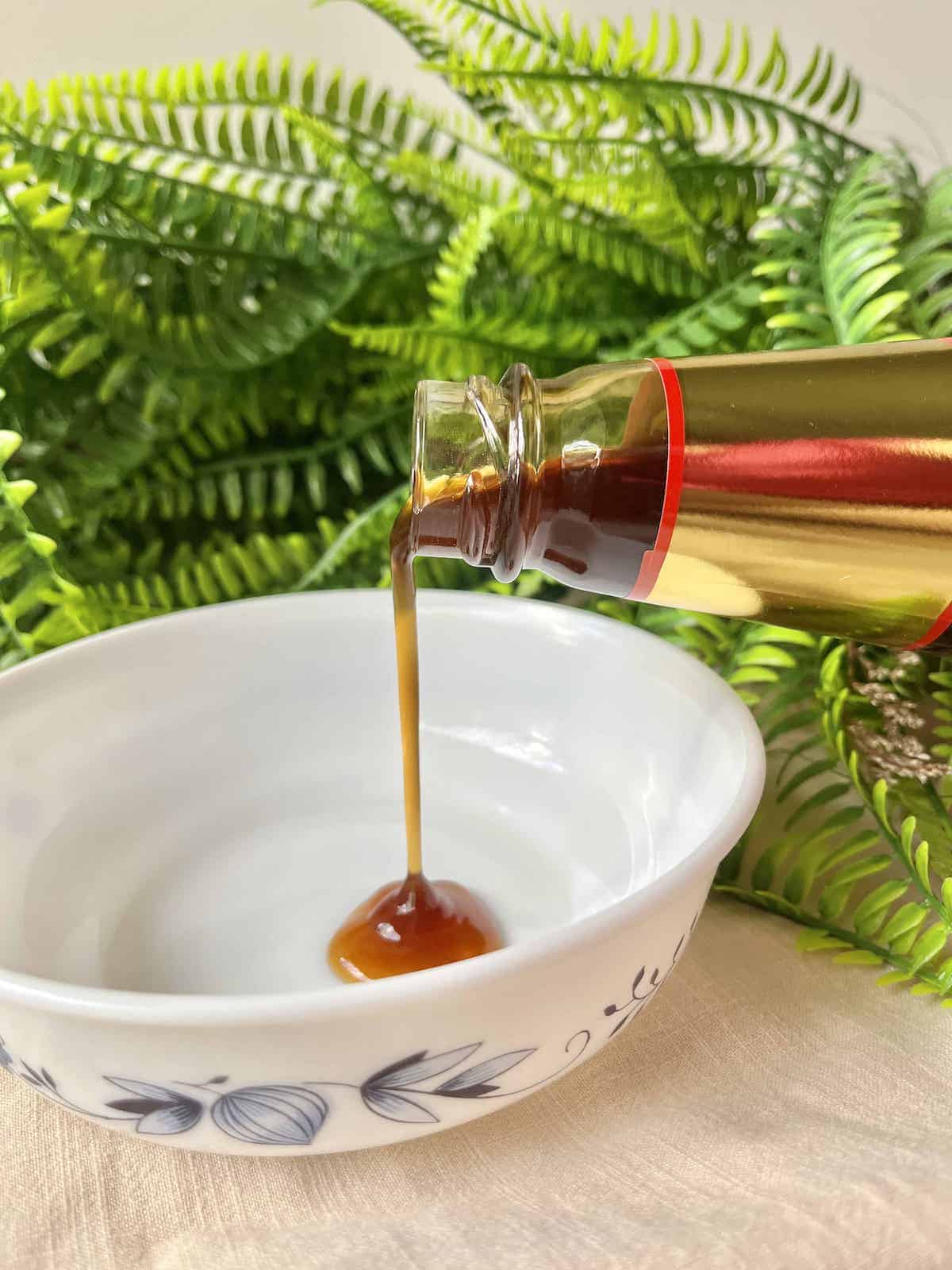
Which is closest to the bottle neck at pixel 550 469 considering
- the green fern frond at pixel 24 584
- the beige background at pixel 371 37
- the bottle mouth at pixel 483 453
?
the bottle mouth at pixel 483 453

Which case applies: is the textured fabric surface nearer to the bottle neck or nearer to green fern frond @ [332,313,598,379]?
the bottle neck

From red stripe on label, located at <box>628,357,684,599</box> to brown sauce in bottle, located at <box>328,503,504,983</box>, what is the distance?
0.31 feet

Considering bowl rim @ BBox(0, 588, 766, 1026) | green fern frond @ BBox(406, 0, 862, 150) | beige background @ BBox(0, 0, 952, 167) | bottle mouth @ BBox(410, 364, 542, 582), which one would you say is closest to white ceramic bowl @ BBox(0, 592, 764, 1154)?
bowl rim @ BBox(0, 588, 766, 1026)

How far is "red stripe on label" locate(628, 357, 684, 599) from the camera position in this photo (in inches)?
12.9

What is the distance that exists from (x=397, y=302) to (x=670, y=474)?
1.23 ft

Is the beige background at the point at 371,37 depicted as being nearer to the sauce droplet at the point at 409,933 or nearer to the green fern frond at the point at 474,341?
the green fern frond at the point at 474,341

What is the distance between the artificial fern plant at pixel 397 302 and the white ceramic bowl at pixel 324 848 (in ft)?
0.18

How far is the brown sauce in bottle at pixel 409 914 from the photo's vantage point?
15.4 inches

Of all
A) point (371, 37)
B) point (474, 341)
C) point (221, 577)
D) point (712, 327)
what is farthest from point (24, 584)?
point (371, 37)

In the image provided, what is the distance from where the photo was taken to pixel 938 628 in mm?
356

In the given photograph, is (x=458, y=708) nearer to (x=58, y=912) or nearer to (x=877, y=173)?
(x=58, y=912)

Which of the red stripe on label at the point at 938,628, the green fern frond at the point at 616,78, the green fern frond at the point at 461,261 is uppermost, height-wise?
the green fern frond at the point at 616,78

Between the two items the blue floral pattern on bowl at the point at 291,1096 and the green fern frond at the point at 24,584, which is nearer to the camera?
the blue floral pattern on bowl at the point at 291,1096

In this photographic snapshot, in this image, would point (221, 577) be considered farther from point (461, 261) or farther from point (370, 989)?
point (370, 989)
